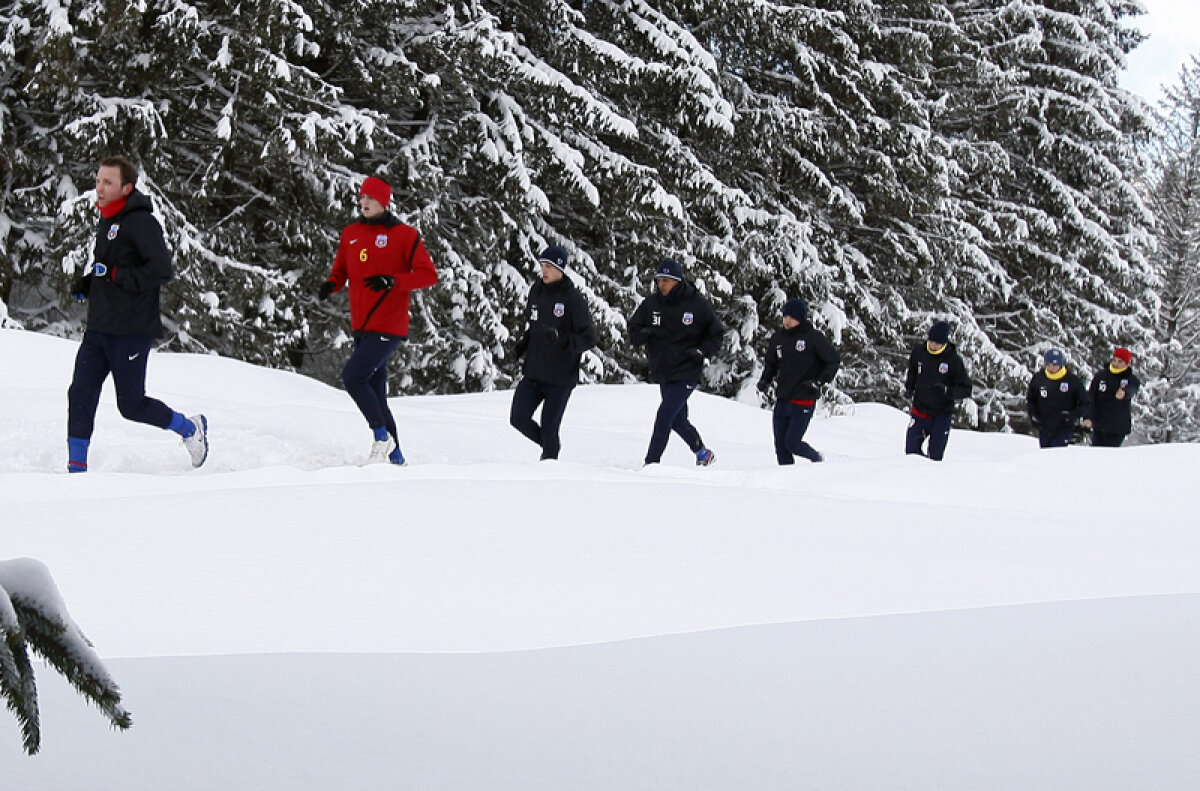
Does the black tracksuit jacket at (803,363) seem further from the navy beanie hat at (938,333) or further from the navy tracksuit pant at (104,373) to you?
the navy tracksuit pant at (104,373)

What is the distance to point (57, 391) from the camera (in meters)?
8.43

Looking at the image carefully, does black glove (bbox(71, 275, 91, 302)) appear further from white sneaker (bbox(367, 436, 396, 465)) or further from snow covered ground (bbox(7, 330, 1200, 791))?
white sneaker (bbox(367, 436, 396, 465))

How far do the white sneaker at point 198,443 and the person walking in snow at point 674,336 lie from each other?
3180mm

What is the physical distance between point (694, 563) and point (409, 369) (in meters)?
11.2

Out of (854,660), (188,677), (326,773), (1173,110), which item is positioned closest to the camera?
(326,773)

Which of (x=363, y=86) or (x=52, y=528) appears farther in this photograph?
(x=363, y=86)

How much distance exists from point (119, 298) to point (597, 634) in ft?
12.2

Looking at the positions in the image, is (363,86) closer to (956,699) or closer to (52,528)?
(52,528)

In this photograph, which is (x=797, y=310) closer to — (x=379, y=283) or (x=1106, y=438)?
(x=379, y=283)

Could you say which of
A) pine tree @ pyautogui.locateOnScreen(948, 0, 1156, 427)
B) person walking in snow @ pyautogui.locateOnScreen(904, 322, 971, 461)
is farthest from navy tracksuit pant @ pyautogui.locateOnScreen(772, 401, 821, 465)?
pine tree @ pyautogui.locateOnScreen(948, 0, 1156, 427)

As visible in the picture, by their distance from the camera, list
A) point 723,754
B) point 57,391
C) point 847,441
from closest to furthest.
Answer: point 723,754, point 57,391, point 847,441

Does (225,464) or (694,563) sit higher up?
(694,563)

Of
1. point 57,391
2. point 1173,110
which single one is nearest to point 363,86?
point 57,391

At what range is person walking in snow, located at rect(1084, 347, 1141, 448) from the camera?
12.9m
